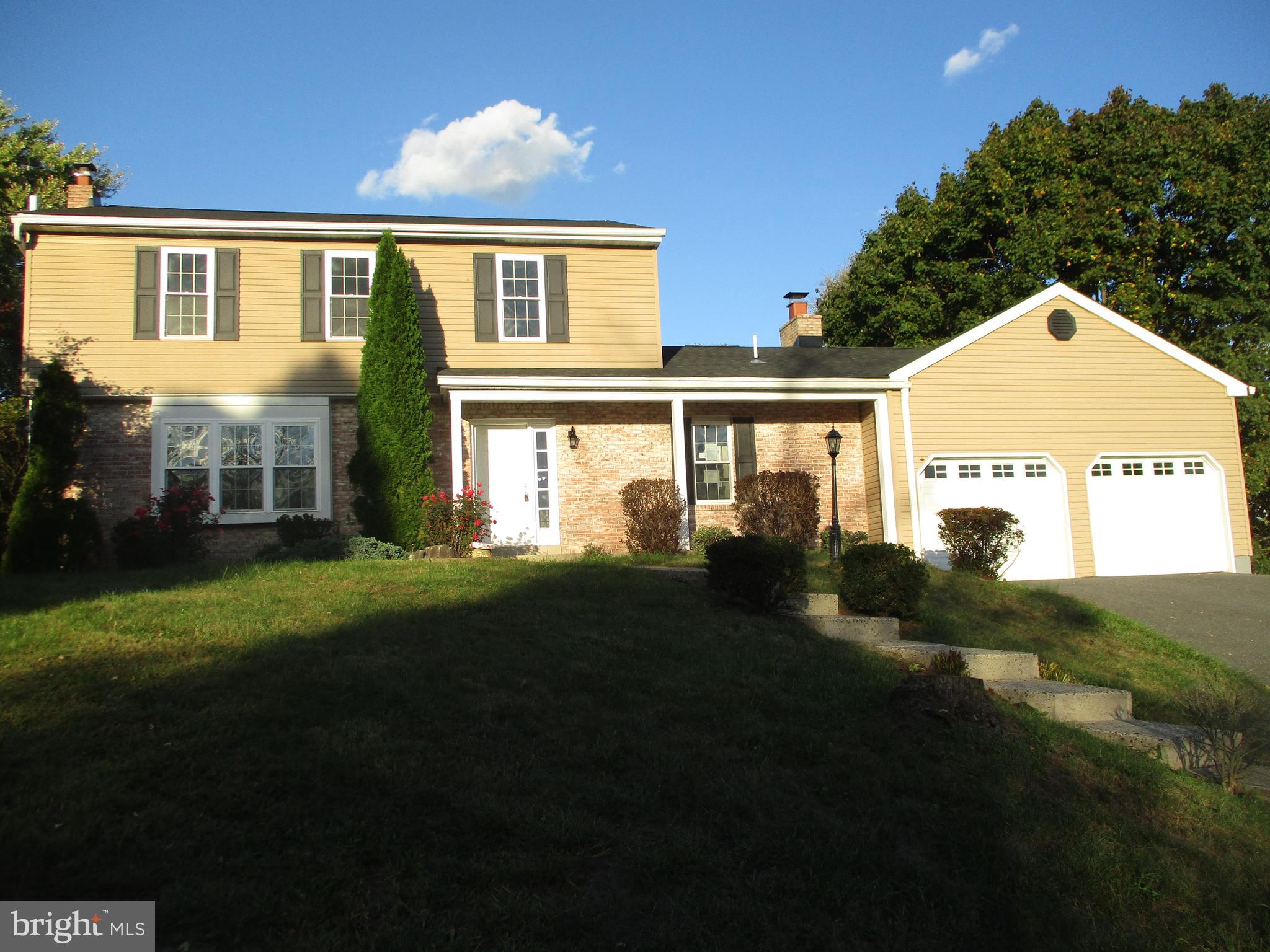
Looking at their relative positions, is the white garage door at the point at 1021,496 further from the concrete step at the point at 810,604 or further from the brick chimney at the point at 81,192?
the brick chimney at the point at 81,192

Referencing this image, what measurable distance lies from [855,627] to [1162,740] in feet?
9.18

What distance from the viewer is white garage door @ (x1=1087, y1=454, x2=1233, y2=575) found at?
16422 mm

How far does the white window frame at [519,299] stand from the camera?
1576 cm

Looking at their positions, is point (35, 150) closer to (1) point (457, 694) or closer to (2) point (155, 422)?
(2) point (155, 422)

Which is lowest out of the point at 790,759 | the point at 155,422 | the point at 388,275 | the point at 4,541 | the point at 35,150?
the point at 790,759

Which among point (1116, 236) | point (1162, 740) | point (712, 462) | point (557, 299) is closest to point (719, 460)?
point (712, 462)

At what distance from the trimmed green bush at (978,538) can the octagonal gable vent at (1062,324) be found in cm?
368

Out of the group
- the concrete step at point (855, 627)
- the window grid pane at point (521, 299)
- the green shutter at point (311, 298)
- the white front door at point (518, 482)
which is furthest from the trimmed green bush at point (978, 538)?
the green shutter at point (311, 298)

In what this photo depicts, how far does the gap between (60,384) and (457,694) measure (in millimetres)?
9577

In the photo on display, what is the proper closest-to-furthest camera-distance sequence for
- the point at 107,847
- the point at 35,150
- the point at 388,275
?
the point at 107,847
the point at 388,275
the point at 35,150

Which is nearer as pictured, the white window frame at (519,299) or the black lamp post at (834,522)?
the black lamp post at (834,522)

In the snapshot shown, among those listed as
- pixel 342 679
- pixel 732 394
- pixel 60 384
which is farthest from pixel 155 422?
pixel 342 679

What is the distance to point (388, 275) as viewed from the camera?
14.3m

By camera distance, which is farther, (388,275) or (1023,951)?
(388,275)
